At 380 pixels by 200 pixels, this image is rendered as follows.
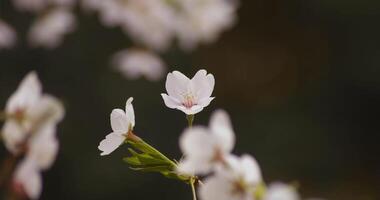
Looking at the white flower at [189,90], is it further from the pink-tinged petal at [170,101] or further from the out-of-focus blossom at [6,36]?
the out-of-focus blossom at [6,36]

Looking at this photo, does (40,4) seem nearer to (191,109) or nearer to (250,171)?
(191,109)

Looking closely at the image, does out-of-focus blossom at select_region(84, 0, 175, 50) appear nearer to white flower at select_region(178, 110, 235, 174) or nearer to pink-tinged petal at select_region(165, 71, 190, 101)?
pink-tinged petal at select_region(165, 71, 190, 101)

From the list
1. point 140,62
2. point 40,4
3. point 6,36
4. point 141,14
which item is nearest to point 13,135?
point 141,14

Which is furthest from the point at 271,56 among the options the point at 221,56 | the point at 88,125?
the point at 88,125

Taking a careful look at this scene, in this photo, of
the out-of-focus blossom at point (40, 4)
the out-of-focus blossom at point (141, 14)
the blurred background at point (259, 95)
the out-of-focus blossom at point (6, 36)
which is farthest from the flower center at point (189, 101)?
the blurred background at point (259, 95)

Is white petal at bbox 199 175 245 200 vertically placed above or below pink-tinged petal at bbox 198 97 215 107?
below

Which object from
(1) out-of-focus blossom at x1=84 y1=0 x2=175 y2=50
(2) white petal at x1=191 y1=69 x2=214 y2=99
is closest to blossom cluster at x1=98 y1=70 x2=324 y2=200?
(2) white petal at x1=191 y1=69 x2=214 y2=99

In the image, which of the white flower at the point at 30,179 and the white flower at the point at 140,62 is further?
the white flower at the point at 140,62
